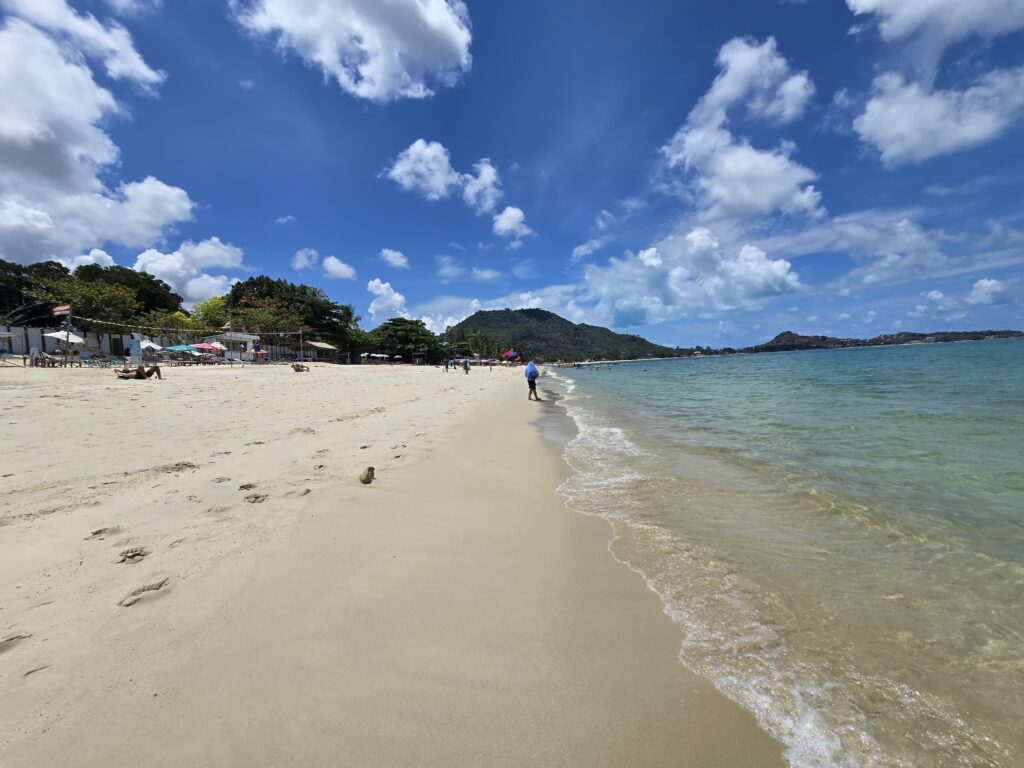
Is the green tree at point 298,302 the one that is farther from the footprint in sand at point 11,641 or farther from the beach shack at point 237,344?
the footprint in sand at point 11,641

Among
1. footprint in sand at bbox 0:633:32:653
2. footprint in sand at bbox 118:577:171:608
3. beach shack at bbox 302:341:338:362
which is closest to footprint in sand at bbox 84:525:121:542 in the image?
footprint in sand at bbox 118:577:171:608

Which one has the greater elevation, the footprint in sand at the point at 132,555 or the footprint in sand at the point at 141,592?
the footprint in sand at the point at 132,555

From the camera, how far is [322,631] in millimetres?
2754

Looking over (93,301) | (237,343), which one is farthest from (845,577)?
(237,343)

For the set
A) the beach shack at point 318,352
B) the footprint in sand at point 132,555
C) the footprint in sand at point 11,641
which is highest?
the beach shack at point 318,352

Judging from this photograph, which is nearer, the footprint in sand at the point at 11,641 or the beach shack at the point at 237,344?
the footprint in sand at the point at 11,641

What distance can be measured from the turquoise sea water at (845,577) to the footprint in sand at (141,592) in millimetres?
3734

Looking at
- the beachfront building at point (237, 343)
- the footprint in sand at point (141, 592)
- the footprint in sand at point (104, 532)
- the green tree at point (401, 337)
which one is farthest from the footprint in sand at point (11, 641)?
the green tree at point (401, 337)

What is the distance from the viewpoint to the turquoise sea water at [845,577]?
7.61 feet

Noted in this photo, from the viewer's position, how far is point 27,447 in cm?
655

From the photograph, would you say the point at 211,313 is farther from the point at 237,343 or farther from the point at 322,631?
the point at 322,631

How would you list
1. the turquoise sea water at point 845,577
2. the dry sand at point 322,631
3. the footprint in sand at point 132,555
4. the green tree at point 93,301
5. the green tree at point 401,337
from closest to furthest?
the dry sand at point 322,631
the turquoise sea water at point 845,577
the footprint in sand at point 132,555
the green tree at point 93,301
the green tree at point 401,337

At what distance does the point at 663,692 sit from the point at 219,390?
19239 millimetres

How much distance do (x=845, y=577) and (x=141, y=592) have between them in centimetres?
579
